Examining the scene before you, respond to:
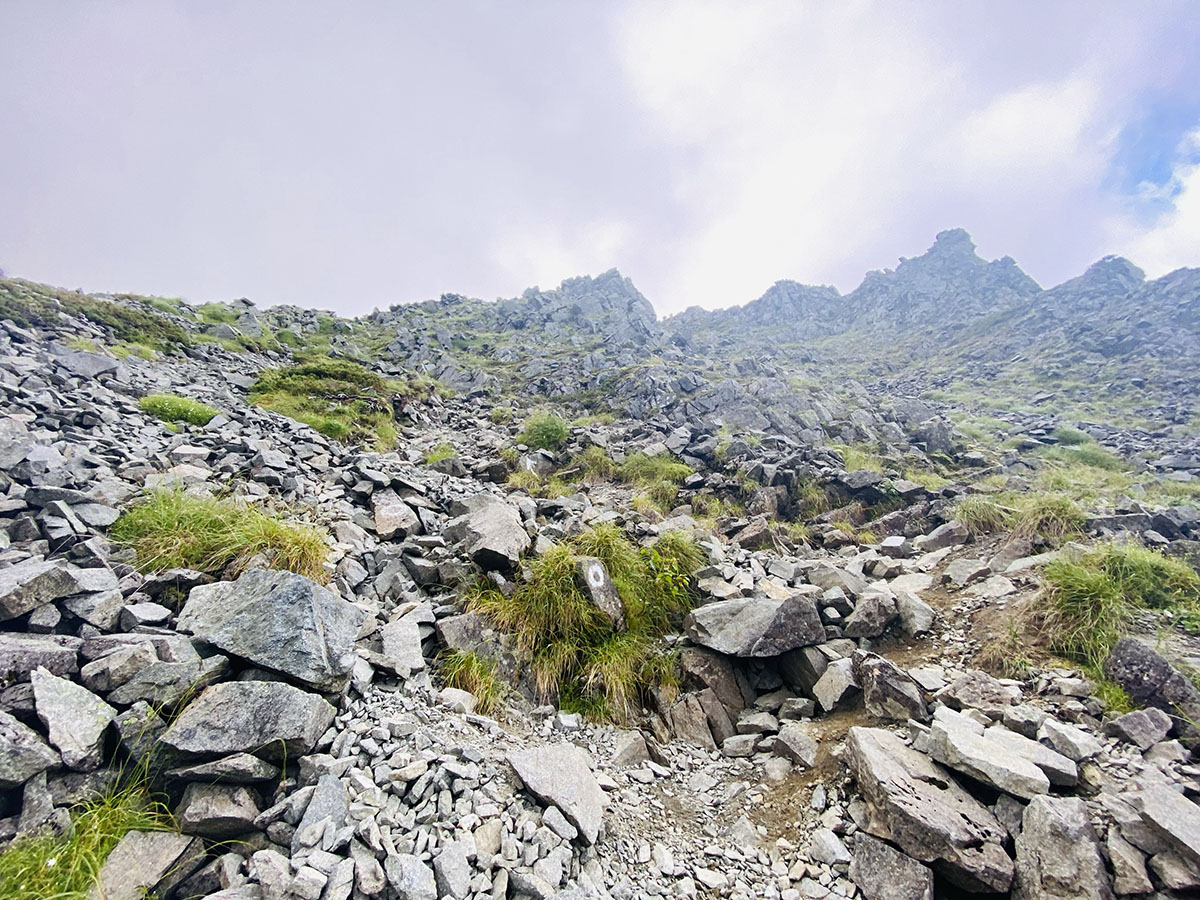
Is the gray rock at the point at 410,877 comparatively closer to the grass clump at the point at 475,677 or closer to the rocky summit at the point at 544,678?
the rocky summit at the point at 544,678

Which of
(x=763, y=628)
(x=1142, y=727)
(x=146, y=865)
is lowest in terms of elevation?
(x=1142, y=727)

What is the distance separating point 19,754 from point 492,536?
12.4 ft

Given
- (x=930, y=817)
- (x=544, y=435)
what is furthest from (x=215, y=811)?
(x=544, y=435)

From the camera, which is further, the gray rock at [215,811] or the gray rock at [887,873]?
the gray rock at [887,873]

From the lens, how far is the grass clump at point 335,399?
11812mm

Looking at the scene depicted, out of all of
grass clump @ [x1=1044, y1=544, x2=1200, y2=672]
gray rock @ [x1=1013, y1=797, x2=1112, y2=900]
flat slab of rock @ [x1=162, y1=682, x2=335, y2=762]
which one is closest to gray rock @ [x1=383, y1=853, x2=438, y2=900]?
flat slab of rock @ [x1=162, y1=682, x2=335, y2=762]

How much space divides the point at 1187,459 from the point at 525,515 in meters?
22.2

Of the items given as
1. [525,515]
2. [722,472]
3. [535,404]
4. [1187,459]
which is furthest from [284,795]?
[1187,459]

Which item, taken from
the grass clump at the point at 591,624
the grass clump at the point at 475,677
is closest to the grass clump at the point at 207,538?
the grass clump at the point at 475,677

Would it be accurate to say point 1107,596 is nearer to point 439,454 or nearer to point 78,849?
point 78,849

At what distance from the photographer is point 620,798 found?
366 centimetres

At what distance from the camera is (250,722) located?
8.98ft

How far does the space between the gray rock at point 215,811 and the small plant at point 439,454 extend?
331 inches

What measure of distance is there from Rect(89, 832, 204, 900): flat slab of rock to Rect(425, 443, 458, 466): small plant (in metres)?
8.59
